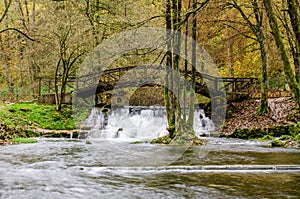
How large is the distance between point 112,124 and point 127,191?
55.4ft

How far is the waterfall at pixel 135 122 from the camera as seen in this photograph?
68.9 ft

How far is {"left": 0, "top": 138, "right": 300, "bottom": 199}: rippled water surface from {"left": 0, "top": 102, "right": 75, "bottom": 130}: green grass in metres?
9.51

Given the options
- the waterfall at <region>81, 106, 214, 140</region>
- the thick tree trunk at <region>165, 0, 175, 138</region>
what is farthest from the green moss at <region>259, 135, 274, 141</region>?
the waterfall at <region>81, 106, 214, 140</region>

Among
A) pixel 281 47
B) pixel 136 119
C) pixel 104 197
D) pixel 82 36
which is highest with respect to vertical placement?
pixel 82 36

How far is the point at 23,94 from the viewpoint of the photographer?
92.9ft

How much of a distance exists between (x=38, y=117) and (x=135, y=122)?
19.4ft

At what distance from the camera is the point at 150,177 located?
22.8 feet

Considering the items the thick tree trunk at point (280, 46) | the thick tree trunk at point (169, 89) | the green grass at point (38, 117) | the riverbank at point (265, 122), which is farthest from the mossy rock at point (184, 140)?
the green grass at point (38, 117)

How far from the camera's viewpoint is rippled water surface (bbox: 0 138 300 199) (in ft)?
18.6

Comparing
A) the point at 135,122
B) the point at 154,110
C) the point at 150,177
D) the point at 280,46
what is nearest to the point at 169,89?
the point at 280,46

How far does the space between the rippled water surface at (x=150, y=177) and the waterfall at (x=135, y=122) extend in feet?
36.1

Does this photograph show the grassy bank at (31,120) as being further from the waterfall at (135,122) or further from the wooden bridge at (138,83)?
→ the wooden bridge at (138,83)

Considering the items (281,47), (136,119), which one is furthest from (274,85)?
(281,47)

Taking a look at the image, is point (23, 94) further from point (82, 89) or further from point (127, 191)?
point (127, 191)
